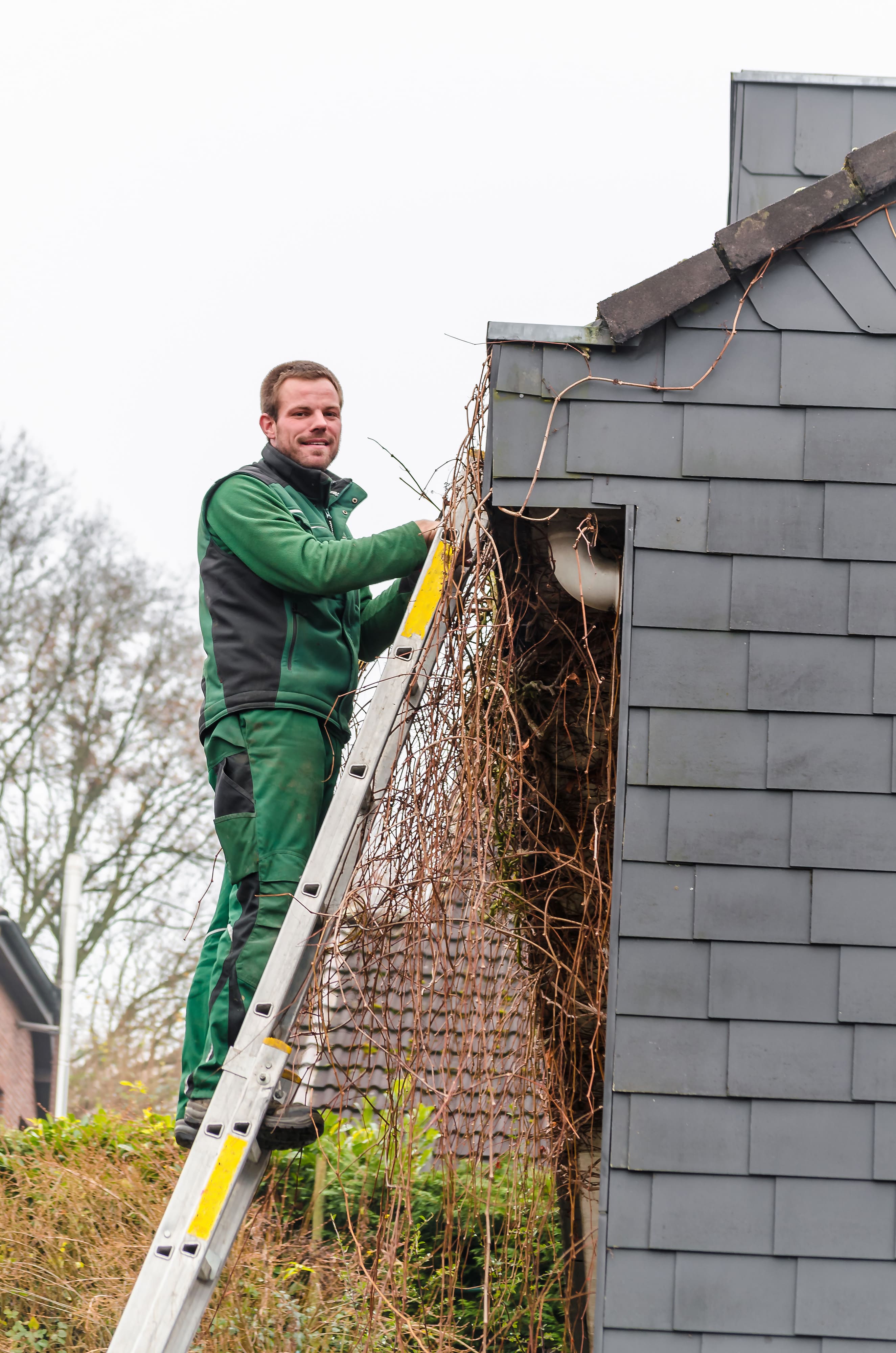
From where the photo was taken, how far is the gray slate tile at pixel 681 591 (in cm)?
315

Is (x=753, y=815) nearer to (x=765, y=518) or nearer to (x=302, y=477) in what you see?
(x=765, y=518)

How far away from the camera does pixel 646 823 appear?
3.07m

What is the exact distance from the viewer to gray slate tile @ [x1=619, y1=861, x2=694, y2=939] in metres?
3.03

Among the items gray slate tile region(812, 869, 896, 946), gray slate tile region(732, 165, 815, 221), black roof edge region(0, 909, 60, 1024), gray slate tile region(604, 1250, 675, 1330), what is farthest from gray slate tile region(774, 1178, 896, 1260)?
black roof edge region(0, 909, 60, 1024)

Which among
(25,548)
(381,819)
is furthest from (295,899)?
(25,548)

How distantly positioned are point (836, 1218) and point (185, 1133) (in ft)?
A: 4.79

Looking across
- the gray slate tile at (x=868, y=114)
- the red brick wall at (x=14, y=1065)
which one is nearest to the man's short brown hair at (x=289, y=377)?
the gray slate tile at (x=868, y=114)

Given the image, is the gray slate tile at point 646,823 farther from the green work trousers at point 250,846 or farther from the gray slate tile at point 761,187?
the gray slate tile at point 761,187

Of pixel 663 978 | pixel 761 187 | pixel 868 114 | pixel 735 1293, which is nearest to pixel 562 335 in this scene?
pixel 663 978

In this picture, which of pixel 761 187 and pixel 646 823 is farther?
pixel 761 187

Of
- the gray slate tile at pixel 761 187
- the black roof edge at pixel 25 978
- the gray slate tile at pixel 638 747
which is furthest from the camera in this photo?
the black roof edge at pixel 25 978

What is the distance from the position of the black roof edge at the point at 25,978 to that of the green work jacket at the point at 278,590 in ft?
40.7

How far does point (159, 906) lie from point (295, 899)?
15570 millimetres

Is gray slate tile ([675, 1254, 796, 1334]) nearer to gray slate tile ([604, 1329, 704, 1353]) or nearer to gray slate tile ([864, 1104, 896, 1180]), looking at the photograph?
gray slate tile ([604, 1329, 704, 1353])
